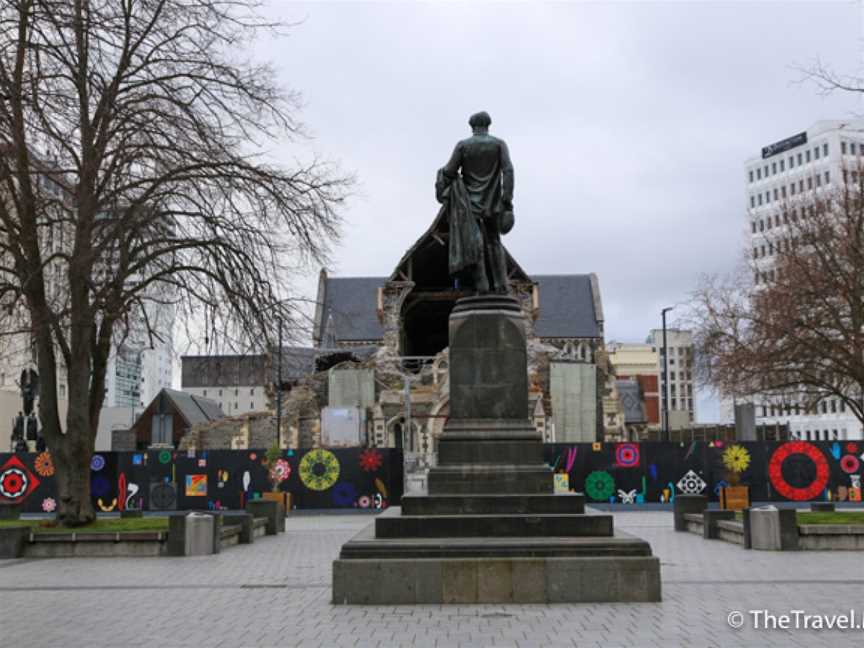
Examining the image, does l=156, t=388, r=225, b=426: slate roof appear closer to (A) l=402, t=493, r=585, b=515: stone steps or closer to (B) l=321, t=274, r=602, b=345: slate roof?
(B) l=321, t=274, r=602, b=345: slate roof

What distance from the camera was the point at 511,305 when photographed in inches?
485

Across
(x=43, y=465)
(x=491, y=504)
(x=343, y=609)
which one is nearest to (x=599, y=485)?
(x=43, y=465)

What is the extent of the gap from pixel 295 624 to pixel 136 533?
823cm

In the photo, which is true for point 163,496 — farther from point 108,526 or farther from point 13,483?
point 108,526

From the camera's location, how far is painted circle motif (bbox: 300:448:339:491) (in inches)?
1105

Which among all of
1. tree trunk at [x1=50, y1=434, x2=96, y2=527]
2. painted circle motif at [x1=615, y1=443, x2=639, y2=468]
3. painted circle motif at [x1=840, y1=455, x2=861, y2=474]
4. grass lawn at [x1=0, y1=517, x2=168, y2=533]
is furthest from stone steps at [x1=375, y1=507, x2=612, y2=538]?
painted circle motif at [x1=840, y1=455, x2=861, y2=474]

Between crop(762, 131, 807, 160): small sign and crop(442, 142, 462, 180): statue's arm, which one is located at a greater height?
crop(762, 131, 807, 160): small sign

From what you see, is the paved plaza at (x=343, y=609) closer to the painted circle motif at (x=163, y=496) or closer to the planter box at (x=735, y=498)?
the planter box at (x=735, y=498)

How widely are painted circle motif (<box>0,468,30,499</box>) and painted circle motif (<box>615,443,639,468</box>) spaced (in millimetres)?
18101

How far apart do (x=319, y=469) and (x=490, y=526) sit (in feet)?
58.6

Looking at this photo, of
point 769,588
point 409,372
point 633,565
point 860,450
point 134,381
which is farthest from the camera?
point 134,381

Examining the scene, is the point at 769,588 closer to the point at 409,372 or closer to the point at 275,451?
the point at 275,451

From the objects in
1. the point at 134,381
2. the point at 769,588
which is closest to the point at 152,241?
the point at 769,588

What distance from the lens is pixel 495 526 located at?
35.7ft
